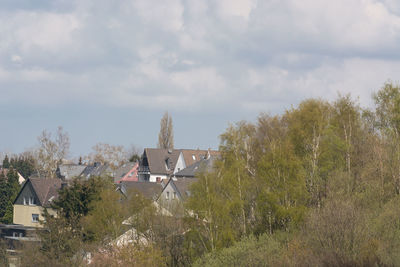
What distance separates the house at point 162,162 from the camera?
332 feet

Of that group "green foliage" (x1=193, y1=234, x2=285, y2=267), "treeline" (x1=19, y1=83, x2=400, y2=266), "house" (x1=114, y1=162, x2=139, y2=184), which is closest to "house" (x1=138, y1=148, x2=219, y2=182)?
"house" (x1=114, y1=162, x2=139, y2=184)

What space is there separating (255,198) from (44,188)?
38482mm

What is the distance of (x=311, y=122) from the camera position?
48844 mm

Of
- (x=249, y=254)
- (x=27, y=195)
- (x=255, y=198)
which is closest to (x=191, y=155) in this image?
(x=27, y=195)

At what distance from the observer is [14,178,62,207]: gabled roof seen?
76.2 metres

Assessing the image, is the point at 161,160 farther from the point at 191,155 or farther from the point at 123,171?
the point at 123,171

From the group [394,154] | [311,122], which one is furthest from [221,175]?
[394,154]

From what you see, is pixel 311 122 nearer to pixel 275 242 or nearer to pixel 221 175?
pixel 221 175

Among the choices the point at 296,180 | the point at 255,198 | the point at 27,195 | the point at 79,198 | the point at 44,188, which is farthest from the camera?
Result: the point at 27,195

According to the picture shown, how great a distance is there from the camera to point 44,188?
77.7 meters

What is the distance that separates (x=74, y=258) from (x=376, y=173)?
22.5 metres

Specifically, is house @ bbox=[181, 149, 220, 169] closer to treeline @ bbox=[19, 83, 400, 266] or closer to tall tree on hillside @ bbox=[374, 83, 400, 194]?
treeline @ bbox=[19, 83, 400, 266]

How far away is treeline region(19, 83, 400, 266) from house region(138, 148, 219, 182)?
46500mm

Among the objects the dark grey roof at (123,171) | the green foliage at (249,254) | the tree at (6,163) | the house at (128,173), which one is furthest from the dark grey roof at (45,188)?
the tree at (6,163)
